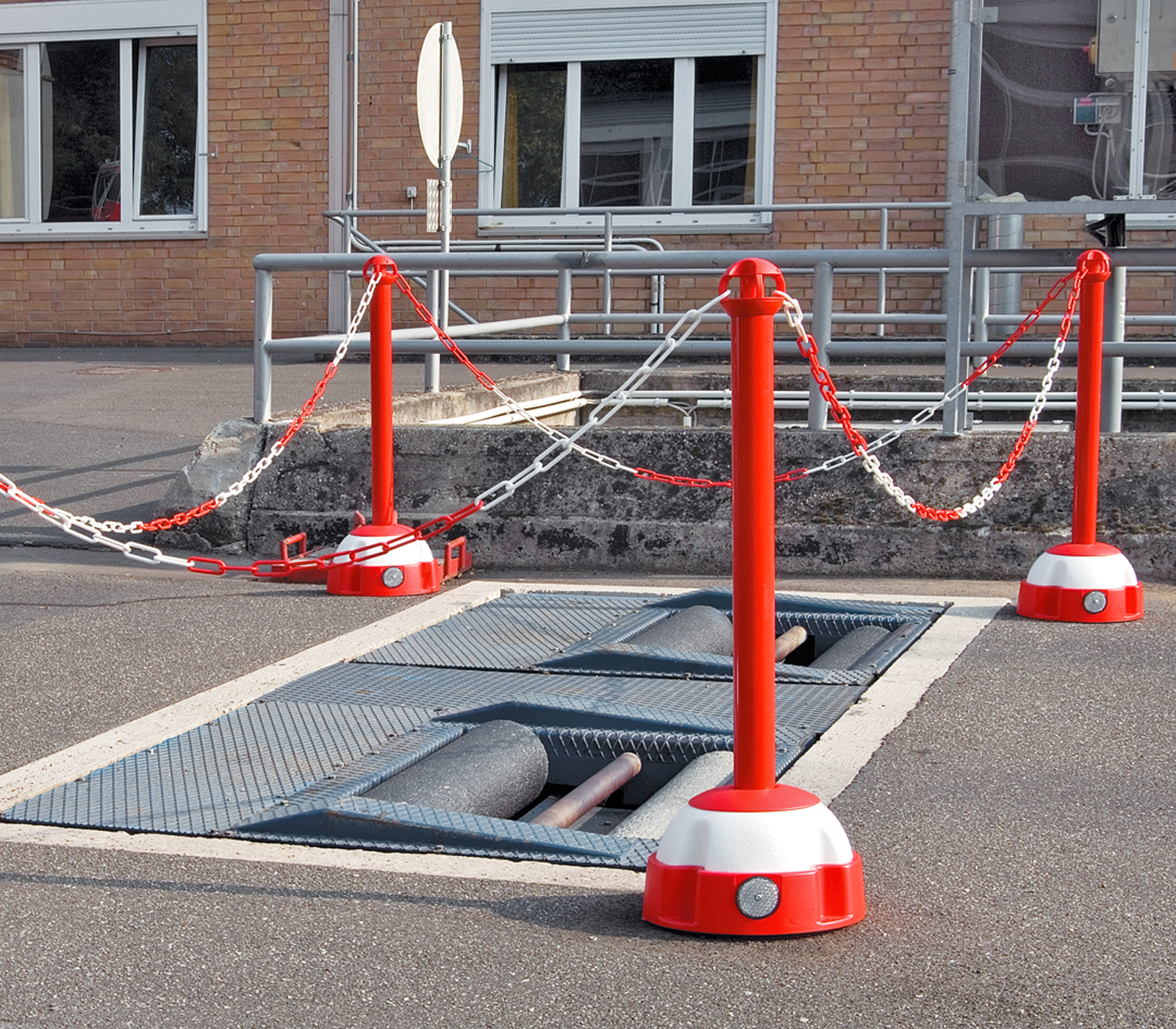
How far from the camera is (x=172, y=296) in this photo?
1806cm

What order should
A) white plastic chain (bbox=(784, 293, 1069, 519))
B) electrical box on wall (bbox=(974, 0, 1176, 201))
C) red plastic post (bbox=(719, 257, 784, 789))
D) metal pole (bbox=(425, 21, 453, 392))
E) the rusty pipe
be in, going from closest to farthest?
red plastic post (bbox=(719, 257, 784, 789)), the rusty pipe, white plastic chain (bbox=(784, 293, 1069, 519)), electrical box on wall (bbox=(974, 0, 1176, 201)), metal pole (bbox=(425, 21, 453, 392))

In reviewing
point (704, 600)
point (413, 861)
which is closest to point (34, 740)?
point (413, 861)

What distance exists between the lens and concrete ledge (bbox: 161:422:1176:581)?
6.58 m

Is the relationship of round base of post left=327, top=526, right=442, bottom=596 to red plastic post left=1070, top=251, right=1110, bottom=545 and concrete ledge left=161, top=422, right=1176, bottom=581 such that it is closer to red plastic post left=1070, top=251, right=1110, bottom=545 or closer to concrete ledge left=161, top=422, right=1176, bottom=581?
concrete ledge left=161, top=422, right=1176, bottom=581

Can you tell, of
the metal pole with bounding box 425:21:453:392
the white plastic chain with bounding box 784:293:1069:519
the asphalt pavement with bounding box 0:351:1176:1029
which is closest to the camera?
the asphalt pavement with bounding box 0:351:1176:1029

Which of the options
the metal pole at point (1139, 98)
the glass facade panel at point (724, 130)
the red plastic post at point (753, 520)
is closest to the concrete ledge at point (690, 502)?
the metal pole at point (1139, 98)

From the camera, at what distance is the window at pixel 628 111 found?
16656 mm

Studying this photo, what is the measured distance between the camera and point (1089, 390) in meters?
5.73

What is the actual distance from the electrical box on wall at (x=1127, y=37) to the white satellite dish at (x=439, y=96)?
4185 mm

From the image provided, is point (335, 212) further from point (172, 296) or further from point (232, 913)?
point (232, 913)

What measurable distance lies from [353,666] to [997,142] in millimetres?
4250

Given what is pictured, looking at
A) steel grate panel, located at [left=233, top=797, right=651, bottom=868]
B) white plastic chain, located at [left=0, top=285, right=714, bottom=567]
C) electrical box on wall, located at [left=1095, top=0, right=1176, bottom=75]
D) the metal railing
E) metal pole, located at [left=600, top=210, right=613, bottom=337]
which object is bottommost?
steel grate panel, located at [left=233, top=797, right=651, bottom=868]

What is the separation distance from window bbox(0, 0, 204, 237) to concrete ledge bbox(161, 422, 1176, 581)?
1151 centimetres

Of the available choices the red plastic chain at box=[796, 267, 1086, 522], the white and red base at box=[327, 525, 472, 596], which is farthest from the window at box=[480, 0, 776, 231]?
the white and red base at box=[327, 525, 472, 596]
